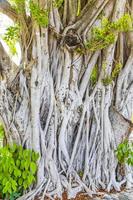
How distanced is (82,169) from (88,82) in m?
0.86

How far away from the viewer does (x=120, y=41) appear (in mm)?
3572

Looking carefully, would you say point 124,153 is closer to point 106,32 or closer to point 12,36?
point 106,32

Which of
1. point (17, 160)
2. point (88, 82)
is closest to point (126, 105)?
point (88, 82)

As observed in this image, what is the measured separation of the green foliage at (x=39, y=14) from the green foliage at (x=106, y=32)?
1.64ft

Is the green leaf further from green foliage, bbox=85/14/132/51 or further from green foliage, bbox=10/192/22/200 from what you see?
green foliage, bbox=85/14/132/51

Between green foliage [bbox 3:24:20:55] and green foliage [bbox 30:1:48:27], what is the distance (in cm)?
29

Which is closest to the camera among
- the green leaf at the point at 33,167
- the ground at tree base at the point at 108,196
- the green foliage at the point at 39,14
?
the green foliage at the point at 39,14

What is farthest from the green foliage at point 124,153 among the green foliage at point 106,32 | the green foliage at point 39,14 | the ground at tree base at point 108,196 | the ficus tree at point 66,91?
the green foliage at point 39,14

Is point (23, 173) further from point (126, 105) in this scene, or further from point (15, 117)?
point (126, 105)

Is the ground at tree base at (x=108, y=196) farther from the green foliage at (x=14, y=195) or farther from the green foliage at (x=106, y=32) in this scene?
the green foliage at (x=106, y=32)

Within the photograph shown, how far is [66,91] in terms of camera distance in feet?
10.6

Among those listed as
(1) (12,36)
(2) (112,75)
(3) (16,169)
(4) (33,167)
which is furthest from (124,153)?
(1) (12,36)

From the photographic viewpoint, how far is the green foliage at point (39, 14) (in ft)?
9.34

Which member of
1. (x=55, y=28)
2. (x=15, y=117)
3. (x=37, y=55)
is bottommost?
(x=15, y=117)
